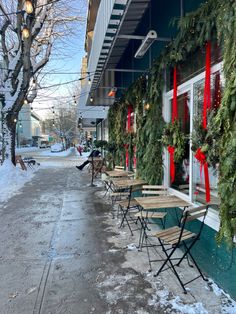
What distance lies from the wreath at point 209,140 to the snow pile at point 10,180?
596 cm

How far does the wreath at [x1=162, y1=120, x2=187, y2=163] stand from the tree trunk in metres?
9.67

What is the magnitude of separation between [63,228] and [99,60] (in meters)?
3.58

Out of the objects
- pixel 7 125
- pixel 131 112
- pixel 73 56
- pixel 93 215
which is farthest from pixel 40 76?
pixel 93 215

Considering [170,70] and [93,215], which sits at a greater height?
[170,70]

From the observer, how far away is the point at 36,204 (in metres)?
6.79

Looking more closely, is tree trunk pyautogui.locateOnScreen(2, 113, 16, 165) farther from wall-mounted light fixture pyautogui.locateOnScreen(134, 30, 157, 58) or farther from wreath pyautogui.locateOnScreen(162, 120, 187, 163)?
wreath pyautogui.locateOnScreen(162, 120, 187, 163)

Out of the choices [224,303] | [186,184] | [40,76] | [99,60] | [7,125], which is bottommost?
[224,303]

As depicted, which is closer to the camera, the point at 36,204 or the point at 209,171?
the point at 209,171

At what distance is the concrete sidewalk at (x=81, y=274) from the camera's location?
260 cm

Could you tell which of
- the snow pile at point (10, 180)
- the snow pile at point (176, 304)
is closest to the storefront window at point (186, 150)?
the snow pile at point (176, 304)

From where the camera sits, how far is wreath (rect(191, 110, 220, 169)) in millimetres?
2607

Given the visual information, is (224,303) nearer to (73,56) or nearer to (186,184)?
(186,184)

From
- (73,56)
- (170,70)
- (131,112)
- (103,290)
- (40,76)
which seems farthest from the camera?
(40,76)

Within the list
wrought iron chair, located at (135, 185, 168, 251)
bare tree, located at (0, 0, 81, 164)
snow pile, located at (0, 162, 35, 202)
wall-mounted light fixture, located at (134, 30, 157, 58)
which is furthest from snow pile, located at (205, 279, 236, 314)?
bare tree, located at (0, 0, 81, 164)
